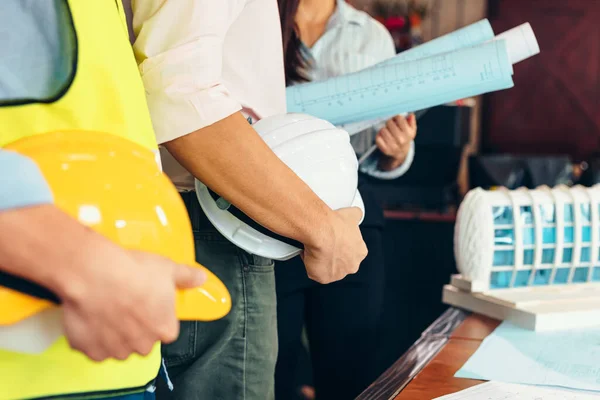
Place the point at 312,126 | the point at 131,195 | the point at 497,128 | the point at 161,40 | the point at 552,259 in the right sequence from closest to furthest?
1. the point at 131,195
2. the point at 161,40
3. the point at 312,126
4. the point at 552,259
5. the point at 497,128

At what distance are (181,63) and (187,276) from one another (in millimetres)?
248

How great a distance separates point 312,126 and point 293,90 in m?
0.23

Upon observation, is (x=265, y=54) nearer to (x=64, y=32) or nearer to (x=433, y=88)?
(x=433, y=88)

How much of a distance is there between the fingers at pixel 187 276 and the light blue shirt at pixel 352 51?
3.06 ft

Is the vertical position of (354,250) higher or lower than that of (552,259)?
higher

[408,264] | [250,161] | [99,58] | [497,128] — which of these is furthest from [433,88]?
[497,128]

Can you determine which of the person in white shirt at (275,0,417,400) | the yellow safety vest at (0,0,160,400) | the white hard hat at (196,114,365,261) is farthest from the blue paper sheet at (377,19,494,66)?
the yellow safety vest at (0,0,160,400)

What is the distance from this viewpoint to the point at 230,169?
0.64 meters

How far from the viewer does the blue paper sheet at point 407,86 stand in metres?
0.84

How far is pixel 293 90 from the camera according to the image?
3.12 feet

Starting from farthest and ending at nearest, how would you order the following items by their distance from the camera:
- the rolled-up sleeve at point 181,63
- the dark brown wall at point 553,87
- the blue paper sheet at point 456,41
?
1. the dark brown wall at point 553,87
2. the blue paper sheet at point 456,41
3. the rolled-up sleeve at point 181,63

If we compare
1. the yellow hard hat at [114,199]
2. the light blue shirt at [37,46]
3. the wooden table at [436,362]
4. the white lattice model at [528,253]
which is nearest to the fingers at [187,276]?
the yellow hard hat at [114,199]

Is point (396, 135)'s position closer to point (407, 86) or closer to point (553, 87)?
point (407, 86)

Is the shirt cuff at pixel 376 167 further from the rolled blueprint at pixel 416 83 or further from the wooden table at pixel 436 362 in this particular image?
the rolled blueprint at pixel 416 83
